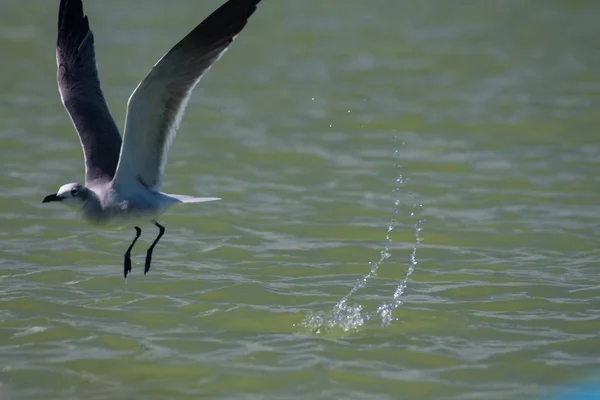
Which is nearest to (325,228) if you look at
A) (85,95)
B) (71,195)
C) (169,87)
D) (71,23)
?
(85,95)

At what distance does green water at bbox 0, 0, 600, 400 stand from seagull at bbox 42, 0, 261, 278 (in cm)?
79

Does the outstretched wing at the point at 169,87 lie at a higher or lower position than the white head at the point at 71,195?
higher

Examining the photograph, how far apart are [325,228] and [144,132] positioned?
2723 mm

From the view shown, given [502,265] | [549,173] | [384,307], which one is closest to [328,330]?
[384,307]

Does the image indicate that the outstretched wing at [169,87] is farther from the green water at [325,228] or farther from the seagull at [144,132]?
the green water at [325,228]

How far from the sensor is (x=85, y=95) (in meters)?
7.76

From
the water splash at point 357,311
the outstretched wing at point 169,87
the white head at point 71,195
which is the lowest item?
the water splash at point 357,311

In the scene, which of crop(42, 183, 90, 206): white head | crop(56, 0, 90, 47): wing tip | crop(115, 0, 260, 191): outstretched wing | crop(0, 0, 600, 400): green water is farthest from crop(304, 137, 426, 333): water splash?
crop(56, 0, 90, 47): wing tip

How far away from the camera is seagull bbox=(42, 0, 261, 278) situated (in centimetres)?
667

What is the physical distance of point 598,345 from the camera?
A: 269 inches

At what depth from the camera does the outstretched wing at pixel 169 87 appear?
6652 millimetres

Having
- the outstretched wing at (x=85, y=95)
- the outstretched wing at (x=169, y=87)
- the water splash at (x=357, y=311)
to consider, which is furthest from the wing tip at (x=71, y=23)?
the water splash at (x=357, y=311)

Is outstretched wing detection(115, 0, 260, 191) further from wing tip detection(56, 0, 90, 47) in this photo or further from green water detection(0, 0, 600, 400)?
wing tip detection(56, 0, 90, 47)

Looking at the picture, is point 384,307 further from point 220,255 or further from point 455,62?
point 455,62
